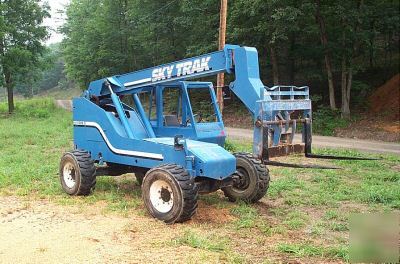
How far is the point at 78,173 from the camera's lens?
8711mm

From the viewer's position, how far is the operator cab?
9.16 meters

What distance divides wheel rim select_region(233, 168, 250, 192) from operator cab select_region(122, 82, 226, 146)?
3.96 ft

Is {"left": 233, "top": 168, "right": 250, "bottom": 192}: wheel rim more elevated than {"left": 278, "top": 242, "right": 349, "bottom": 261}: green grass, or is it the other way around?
{"left": 233, "top": 168, "right": 250, "bottom": 192}: wheel rim

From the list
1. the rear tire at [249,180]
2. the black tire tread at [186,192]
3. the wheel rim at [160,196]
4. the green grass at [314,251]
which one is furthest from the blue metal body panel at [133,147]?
the green grass at [314,251]

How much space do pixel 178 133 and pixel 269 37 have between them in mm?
17521

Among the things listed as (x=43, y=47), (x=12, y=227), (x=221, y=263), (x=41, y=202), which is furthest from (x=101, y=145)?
(x=43, y=47)

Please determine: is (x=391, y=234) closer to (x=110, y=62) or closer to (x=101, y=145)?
(x=101, y=145)

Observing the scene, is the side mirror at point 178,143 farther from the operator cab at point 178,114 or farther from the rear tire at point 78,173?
the rear tire at point 78,173

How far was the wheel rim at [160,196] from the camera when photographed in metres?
7.20

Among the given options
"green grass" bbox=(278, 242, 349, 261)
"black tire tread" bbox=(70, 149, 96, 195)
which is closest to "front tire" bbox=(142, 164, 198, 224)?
"green grass" bbox=(278, 242, 349, 261)

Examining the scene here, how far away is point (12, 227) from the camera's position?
22.4 ft

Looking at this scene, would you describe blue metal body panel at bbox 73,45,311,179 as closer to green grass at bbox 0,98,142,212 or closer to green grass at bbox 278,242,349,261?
green grass at bbox 0,98,142,212

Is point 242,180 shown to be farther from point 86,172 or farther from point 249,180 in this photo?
point 86,172

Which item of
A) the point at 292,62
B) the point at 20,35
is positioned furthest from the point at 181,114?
the point at 20,35
